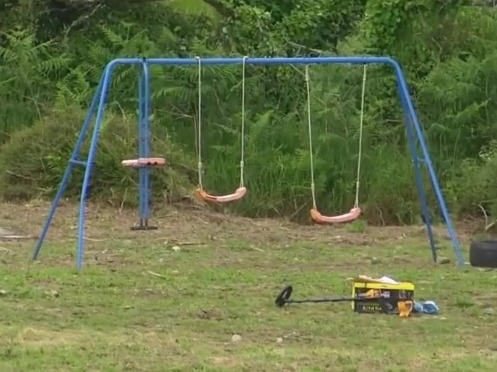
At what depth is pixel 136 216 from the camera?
12070 millimetres

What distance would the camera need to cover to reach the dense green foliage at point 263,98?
12.8 metres

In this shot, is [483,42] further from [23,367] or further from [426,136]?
[23,367]

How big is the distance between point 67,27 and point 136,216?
177 inches

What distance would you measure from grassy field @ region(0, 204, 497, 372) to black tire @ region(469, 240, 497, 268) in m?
0.14

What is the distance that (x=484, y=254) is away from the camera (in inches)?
362

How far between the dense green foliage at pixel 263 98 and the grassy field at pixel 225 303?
113 centimetres

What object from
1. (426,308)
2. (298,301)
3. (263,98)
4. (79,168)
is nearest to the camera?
(426,308)

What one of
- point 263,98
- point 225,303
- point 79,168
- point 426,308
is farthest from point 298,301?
point 263,98

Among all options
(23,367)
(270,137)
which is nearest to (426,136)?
(270,137)

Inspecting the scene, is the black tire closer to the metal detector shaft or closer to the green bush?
the metal detector shaft

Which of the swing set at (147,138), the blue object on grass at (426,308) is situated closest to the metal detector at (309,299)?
the blue object on grass at (426,308)

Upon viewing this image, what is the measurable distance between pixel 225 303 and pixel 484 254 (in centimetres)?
258

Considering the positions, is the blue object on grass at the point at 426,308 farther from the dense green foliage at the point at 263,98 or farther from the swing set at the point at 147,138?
the dense green foliage at the point at 263,98

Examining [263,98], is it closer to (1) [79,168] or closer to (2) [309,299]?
(1) [79,168]
